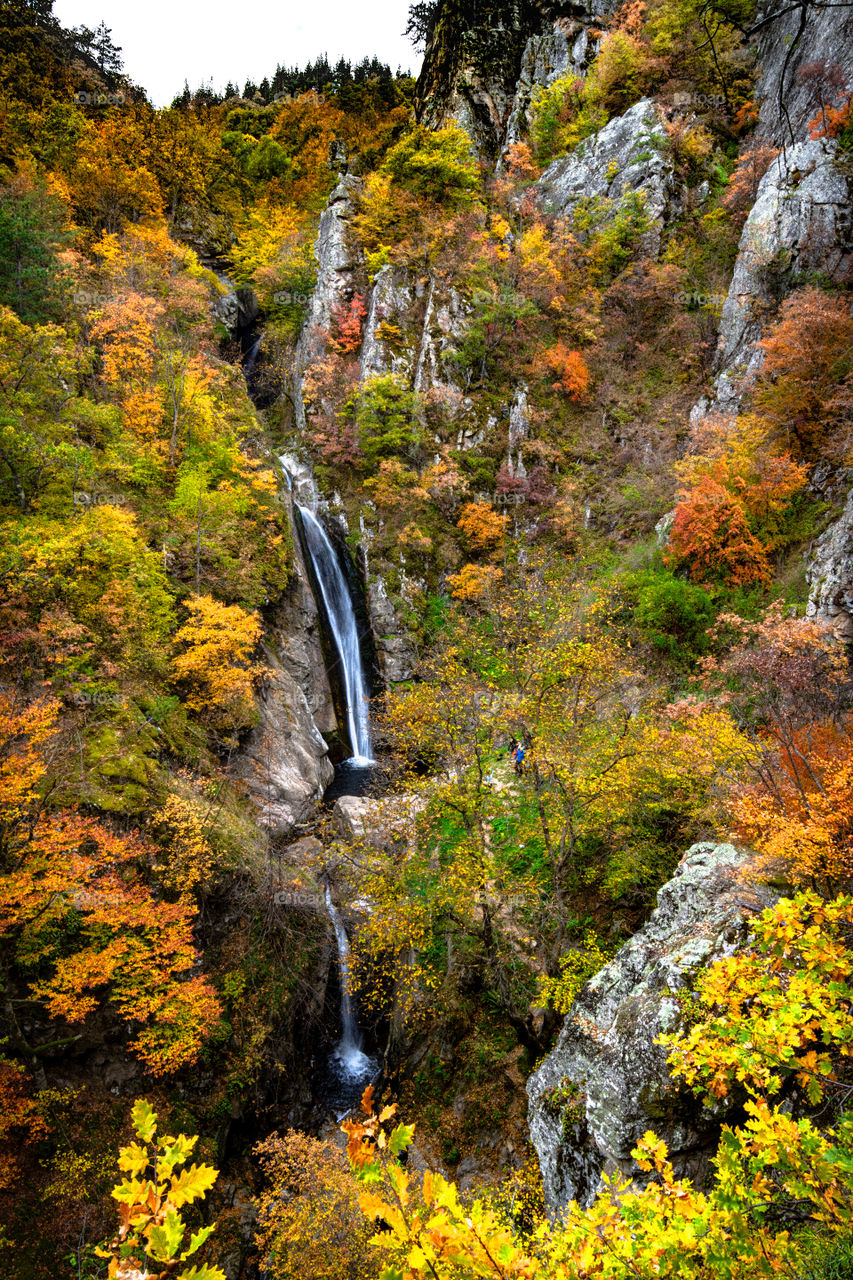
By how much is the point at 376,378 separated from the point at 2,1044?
2624cm

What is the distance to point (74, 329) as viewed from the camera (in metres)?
18.9

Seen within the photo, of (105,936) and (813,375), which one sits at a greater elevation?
(813,375)

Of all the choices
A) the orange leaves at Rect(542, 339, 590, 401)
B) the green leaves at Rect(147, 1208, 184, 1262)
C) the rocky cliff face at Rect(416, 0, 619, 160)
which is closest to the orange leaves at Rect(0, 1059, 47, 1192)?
the green leaves at Rect(147, 1208, 184, 1262)

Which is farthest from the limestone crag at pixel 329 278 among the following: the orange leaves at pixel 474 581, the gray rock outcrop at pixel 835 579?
the gray rock outcrop at pixel 835 579

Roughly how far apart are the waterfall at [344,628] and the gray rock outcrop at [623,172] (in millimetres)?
21426

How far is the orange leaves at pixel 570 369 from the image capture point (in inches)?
1052

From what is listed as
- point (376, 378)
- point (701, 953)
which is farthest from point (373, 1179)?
point (376, 378)

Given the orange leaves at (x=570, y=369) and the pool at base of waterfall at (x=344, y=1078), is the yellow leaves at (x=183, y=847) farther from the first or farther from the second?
the orange leaves at (x=570, y=369)

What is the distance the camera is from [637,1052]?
6699 mm

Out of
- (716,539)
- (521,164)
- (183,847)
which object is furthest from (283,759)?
(521,164)

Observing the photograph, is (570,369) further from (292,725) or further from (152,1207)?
(152,1207)

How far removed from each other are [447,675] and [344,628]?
15004 mm

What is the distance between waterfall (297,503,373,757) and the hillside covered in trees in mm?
210

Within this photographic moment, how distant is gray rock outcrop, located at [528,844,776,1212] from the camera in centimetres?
630
